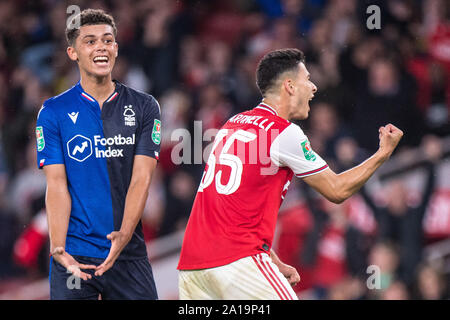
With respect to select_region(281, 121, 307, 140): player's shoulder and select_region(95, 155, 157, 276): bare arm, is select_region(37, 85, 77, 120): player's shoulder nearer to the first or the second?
select_region(95, 155, 157, 276): bare arm

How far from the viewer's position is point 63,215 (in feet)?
14.0

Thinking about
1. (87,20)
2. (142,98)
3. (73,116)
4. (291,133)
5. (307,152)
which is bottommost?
(307,152)

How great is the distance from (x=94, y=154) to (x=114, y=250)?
0.57 m

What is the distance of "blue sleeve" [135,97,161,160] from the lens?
4.44 meters

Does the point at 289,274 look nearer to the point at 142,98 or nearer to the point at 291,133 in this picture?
the point at 291,133

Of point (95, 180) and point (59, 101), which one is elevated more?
point (59, 101)

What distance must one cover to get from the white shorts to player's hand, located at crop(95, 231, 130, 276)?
0.47 meters

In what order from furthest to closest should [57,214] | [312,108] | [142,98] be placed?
[312,108], [142,98], [57,214]

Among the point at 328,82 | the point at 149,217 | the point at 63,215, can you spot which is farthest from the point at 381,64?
the point at 63,215

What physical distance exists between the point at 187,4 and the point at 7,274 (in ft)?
14.2

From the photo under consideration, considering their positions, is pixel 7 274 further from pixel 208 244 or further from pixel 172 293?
pixel 208 244

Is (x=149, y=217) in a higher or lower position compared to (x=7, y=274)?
higher

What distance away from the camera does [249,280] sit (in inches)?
163

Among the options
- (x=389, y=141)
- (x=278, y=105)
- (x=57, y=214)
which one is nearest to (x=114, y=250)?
(x=57, y=214)
